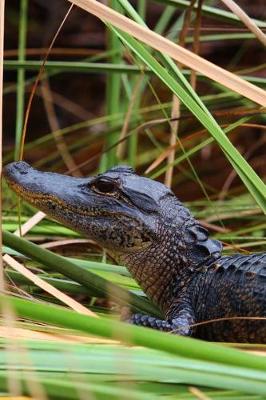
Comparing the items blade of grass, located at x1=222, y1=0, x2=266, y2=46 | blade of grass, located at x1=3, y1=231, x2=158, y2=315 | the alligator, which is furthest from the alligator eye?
blade of grass, located at x1=222, y1=0, x2=266, y2=46

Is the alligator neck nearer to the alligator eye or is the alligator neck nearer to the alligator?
the alligator

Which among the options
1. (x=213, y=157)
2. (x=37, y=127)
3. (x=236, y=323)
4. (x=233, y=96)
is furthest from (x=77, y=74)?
(x=236, y=323)

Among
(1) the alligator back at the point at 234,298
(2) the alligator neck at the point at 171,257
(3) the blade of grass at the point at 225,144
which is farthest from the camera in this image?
(2) the alligator neck at the point at 171,257

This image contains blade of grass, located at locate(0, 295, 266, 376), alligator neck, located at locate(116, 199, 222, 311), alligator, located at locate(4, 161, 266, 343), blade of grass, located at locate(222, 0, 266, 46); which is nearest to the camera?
blade of grass, located at locate(0, 295, 266, 376)

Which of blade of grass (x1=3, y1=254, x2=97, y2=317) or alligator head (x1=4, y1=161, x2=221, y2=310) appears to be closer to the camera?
blade of grass (x1=3, y1=254, x2=97, y2=317)

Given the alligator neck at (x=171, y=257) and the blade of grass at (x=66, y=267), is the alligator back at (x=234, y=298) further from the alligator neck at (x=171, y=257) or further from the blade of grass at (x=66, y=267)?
the blade of grass at (x=66, y=267)

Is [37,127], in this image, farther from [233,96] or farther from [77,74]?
[233,96]

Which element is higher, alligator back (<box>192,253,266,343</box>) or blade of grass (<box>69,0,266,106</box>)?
blade of grass (<box>69,0,266,106</box>)

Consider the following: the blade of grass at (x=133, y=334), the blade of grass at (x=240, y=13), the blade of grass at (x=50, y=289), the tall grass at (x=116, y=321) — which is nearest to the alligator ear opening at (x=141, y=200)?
the tall grass at (x=116, y=321)
